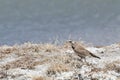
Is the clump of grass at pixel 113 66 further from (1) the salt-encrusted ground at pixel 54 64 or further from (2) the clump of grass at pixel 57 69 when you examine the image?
(2) the clump of grass at pixel 57 69

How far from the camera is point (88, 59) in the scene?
16.5 meters

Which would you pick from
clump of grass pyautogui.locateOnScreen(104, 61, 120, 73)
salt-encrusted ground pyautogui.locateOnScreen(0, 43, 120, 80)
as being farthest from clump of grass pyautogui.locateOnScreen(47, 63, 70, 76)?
clump of grass pyautogui.locateOnScreen(104, 61, 120, 73)

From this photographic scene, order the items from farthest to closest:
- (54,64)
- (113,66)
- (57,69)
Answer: (54,64) < (113,66) < (57,69)

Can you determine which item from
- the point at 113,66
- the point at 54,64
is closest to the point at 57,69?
the point at 54,64

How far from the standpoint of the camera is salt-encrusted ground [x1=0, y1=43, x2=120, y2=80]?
1467 centimetres

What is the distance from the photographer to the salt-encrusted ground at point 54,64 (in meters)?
14.7

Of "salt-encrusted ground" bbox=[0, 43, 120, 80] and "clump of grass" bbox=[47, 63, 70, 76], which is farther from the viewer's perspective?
"clump of grass" bbox=[47, 63, 70, 76]

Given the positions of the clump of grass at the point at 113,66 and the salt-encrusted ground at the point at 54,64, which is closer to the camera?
the salt-encrusted ground at the point at 54,64

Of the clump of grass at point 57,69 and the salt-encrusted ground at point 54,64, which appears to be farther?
the clump of grass at point 57,69

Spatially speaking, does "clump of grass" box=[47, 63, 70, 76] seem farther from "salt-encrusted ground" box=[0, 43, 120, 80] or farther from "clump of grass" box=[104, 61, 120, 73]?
"clump of grass" box=[104, 61, 120, 73]

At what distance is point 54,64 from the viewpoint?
15367 millimetres

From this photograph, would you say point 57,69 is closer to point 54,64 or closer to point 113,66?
point 54,64

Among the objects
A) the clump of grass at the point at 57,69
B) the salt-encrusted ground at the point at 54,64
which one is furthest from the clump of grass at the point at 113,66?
the clump of grass at the point at 57,69

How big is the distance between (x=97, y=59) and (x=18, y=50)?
338 cm
